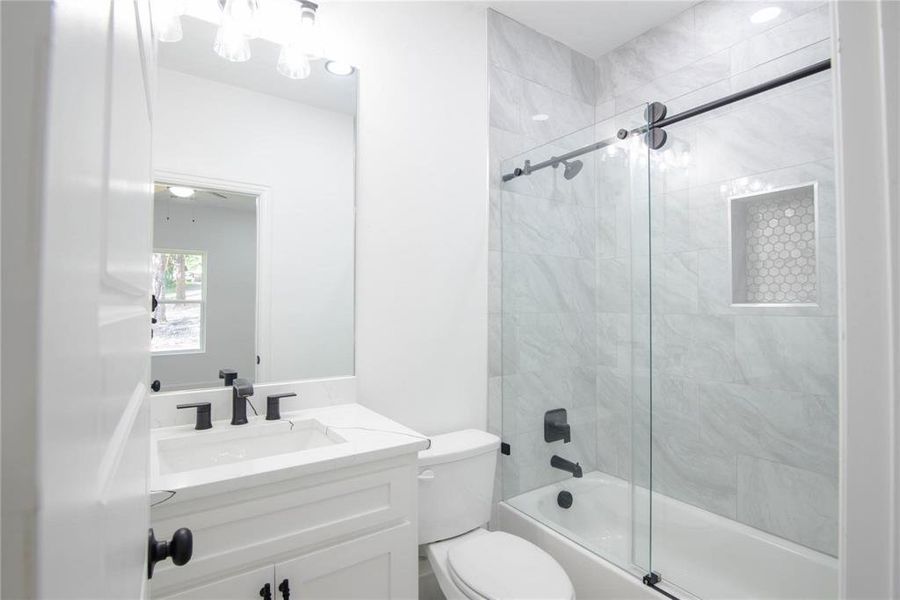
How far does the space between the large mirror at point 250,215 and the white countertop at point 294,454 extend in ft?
0.52

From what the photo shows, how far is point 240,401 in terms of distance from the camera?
53.5 inches

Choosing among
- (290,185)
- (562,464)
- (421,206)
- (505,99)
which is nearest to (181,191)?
(290,185)

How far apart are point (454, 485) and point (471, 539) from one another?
0.19 metres

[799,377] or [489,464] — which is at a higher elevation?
[799,377]

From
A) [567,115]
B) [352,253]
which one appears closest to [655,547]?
[352,253]

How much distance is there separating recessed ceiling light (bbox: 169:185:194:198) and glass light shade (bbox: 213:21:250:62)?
0.45 metres

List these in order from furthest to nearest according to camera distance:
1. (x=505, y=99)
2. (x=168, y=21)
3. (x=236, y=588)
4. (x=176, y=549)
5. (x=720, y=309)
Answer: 1. (x=505, y=99)
2. (x=720, y=309)
3. (x=168, y=21)
4. (x=236, y=588)
5. (x=176, y=549)

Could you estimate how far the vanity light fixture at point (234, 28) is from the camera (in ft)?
4.52

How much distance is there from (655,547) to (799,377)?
0.79 metres

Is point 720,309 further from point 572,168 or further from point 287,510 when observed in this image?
point 287,510

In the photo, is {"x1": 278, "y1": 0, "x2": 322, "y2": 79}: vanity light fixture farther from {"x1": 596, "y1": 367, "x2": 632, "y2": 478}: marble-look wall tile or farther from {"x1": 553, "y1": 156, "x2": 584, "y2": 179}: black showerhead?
{"x1": 596, "y1": 367, "x2": 632, "y2": 478}: marble-look wall tile

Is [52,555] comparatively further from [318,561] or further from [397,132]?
[397,132]

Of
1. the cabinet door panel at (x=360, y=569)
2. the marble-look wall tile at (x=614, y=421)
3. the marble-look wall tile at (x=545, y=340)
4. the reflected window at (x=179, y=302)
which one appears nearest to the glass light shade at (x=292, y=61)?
the reflected window at (x=179, y=302)

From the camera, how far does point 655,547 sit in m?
1.52
